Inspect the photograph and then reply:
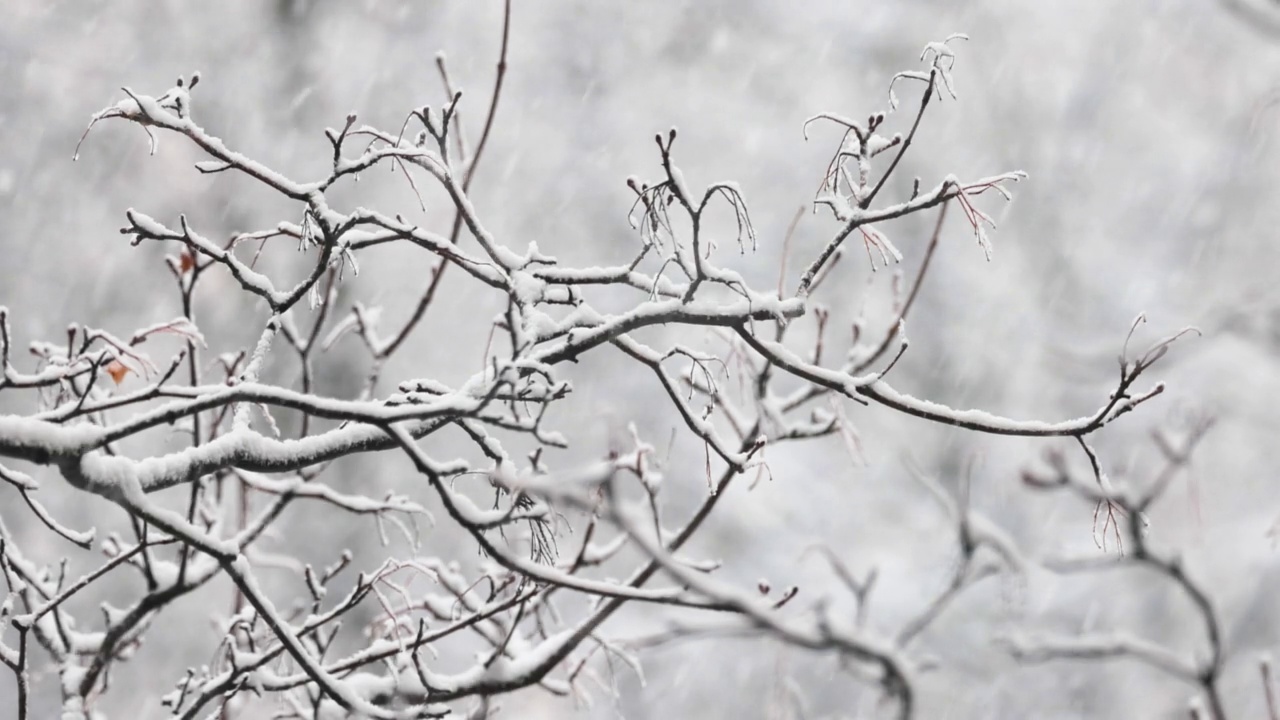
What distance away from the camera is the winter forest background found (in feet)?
26.5

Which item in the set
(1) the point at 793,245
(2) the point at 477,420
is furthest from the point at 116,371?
(1) the point at 793,245

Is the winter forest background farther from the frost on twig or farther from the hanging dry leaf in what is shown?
the hanging dry leaf

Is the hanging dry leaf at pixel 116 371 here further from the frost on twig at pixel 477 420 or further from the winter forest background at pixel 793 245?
the winter forest background at pixel 793 245

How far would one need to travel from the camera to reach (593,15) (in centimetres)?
1130

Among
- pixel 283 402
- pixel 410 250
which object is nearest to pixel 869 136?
pixel 283 402

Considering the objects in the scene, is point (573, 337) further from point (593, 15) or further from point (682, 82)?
point (682, 82)

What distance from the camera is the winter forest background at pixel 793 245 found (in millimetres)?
8078

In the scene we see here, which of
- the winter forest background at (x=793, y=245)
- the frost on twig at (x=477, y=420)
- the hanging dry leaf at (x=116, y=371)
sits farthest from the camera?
the winter forest background at (x=793, y=245)

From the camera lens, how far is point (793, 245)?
9914mm

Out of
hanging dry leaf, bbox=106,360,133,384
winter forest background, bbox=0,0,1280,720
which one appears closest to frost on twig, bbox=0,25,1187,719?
hanging dry leaf, bbox=106,360,133,384

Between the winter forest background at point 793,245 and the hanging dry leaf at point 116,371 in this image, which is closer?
the hanging dry leaf at point 116,371

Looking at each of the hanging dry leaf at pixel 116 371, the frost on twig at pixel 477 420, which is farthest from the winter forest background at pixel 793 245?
the hanging dry leaf at pixel 116 371

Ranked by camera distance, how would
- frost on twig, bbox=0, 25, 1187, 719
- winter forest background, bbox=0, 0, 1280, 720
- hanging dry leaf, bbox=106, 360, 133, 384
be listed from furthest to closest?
winter forest background, bbox=0, 0, 1280, 720 < hanging dry leaf, bbox=106, 360, 133, 384 < frost on twig, bbox=0, 25, 1187, 719

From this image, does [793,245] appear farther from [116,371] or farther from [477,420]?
[477,420]
